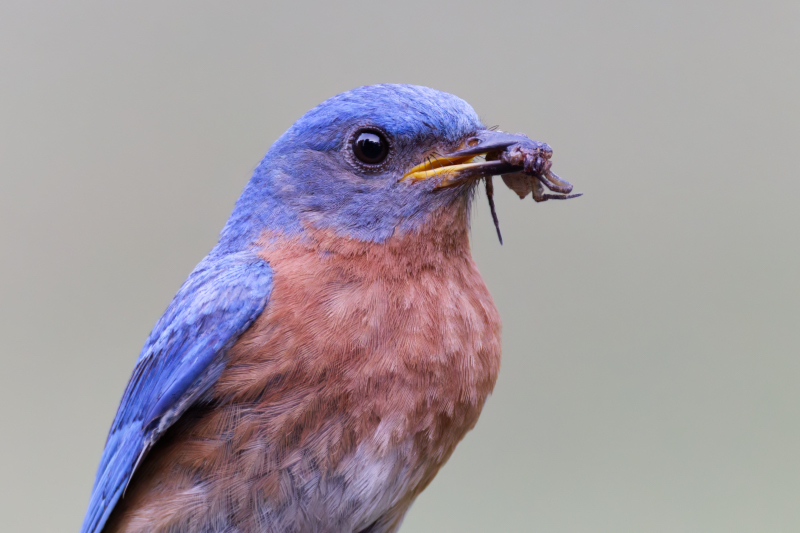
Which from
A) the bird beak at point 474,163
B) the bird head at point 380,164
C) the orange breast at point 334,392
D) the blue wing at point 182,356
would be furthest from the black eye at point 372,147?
the blue wing at point 182,356

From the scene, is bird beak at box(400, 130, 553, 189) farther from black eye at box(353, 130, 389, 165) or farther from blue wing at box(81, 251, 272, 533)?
blue wing at box(81, 251, 272, 533)

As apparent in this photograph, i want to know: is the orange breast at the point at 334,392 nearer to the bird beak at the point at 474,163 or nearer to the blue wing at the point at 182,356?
the blue wing at the point at 182,356

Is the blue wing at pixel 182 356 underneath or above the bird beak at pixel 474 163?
underneath

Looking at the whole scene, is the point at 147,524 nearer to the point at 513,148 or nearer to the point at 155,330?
the point at 155,330

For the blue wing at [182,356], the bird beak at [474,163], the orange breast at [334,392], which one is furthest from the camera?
the bird beak at [474,163]

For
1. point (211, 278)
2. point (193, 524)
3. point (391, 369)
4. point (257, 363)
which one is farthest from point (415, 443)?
point (211, 278)

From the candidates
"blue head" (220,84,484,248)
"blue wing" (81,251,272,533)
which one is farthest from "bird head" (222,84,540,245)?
"blue wing" (81,251,272,533)

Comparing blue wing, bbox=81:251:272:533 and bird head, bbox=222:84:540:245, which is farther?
bird head, bbox=222:84:540:245

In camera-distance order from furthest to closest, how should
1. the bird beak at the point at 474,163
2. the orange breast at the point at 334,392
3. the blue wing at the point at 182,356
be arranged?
1. the bird beak at the point at 474,163
2. the blue wing at the point at 182,356
3. the orange breast at the point at 334,392

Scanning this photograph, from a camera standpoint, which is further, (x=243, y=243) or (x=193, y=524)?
(x=243, y=243)
